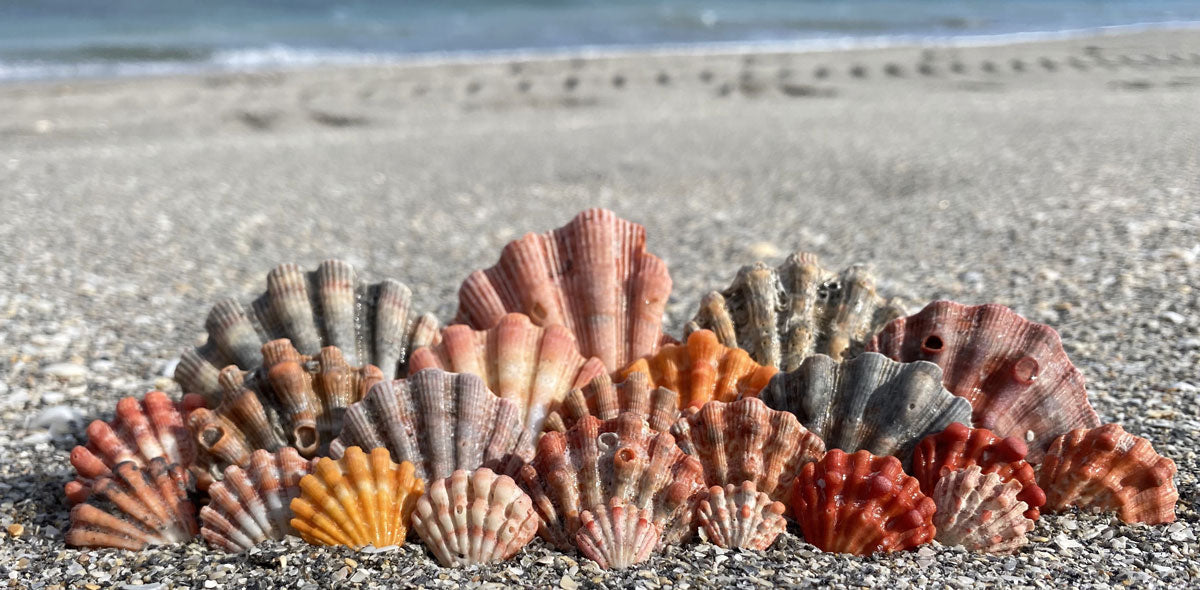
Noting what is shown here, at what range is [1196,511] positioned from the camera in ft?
9.75

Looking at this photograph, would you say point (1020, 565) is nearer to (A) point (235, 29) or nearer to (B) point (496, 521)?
(B) point (496, 521)

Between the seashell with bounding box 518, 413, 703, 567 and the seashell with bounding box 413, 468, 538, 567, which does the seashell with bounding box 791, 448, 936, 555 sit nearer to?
the seashell with bounding box 518, 413, 703, 567

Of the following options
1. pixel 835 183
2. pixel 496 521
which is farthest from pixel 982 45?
pixel 496 521

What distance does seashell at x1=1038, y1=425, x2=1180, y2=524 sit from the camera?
9.35 ft

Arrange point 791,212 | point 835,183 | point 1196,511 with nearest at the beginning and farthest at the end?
point 1196,511 < point 791,212 < point 835,183

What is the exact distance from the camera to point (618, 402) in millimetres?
3006

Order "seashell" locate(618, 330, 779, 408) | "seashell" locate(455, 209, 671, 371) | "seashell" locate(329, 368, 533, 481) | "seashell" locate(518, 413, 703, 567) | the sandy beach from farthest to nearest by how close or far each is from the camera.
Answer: "seashell" locate(455, 209, 671, 371)
"seashell" locate(618, 330, 779, 408)
"seashell" locate(329, 368, 533, 481)
the sandy beach
"seashell" locate(518, 413, 703, 567)

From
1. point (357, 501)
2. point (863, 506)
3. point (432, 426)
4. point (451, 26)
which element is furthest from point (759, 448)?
point (451, 26)

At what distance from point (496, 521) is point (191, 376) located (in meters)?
1.45

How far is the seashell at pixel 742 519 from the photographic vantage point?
2680 mm

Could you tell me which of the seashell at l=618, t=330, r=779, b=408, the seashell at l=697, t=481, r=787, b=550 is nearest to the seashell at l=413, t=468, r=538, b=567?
the seashell at l=697, t=481, r=787, b=550

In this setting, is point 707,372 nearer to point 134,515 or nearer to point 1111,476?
point 1111,476

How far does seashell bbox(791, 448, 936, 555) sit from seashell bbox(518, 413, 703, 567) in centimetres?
34

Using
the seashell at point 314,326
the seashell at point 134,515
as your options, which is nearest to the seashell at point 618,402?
the seashell at point 314,326
